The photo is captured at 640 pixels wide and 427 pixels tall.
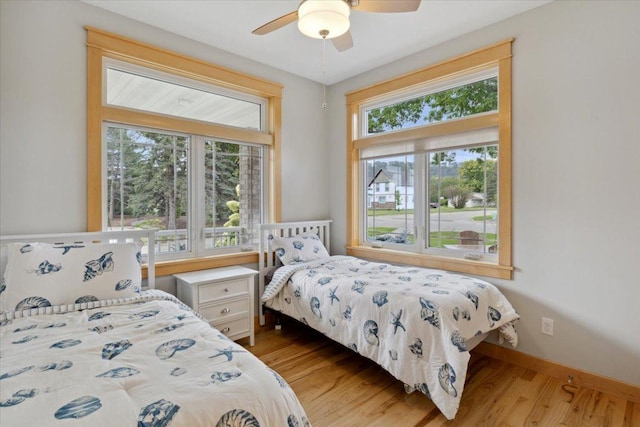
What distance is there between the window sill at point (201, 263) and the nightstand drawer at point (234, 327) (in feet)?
1.83

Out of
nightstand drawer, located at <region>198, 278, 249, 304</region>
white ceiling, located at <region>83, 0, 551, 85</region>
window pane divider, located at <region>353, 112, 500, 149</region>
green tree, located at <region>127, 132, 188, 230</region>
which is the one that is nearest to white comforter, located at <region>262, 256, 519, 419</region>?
nightstand drawer, located at <region>198, 278, 249, 304</region>

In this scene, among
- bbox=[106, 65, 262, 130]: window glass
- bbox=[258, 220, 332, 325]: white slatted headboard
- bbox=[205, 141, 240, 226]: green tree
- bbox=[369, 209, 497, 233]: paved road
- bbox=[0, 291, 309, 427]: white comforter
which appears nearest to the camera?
bbox=[0, 291, 309, 427]: white comforter

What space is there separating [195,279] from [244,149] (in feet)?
4.64

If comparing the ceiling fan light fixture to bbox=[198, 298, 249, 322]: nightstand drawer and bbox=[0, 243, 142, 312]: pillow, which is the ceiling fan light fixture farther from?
bbox=[198, 298, 249, 322]: nightstand drawer

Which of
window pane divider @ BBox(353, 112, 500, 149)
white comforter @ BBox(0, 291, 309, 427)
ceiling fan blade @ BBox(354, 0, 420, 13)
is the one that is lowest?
white comforter @ BBox(0, 291, 309, 427)

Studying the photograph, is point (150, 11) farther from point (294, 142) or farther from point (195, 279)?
point (195, 279)

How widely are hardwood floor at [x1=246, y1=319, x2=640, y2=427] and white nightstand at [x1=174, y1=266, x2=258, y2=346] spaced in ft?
1.22

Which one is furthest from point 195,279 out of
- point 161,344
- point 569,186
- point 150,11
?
point 569,186

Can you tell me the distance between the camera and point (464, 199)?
2920 mm

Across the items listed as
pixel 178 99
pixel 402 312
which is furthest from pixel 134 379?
pixel 178 99

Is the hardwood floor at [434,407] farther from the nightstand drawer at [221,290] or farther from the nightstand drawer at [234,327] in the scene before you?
the nightstand drawer at [221,290]

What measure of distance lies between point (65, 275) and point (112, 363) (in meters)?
0.96

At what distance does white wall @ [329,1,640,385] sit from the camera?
81.6 inches

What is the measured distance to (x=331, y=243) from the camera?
13.1 ft
